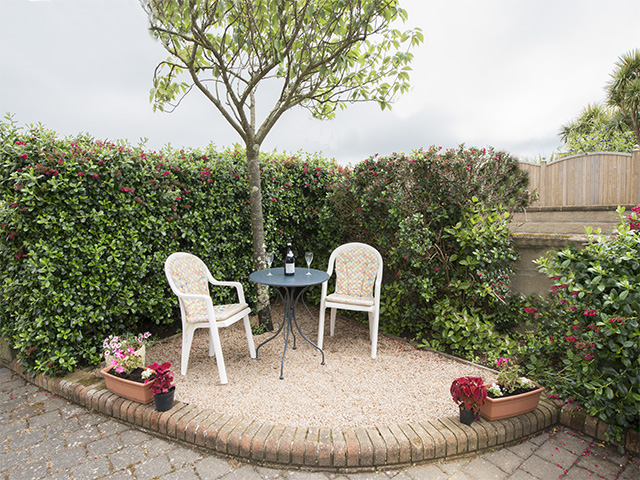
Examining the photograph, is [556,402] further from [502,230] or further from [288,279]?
[288,279]

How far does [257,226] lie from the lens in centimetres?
394

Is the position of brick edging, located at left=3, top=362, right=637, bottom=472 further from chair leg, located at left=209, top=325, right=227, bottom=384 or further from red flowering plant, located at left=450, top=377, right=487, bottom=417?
chair leg, located at left=209, top=325, right=227, bottom=384

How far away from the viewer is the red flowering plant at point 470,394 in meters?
2.21

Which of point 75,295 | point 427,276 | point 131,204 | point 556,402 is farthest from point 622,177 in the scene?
point 75,295

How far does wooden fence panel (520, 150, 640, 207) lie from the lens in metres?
7.23

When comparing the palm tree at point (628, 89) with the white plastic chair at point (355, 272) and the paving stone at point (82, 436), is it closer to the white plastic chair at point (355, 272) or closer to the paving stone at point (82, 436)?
the white plastic chair at point (355, 272)

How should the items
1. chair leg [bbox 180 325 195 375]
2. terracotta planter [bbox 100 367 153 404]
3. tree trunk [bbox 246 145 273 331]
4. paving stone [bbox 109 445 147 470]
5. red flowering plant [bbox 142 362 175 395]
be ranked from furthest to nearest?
tree trunk [bbox 246 145 273 331] → chair leg [bbox 180 325 195 375] → terracotta planter [bbox 100 367 153 404] → red flowering plant [bbox 142 362 175 395] → paving stone [bbox 109 445 147 470]

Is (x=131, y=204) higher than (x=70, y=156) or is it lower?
lower

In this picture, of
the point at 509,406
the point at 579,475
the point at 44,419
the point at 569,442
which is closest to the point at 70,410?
the point at 44,419

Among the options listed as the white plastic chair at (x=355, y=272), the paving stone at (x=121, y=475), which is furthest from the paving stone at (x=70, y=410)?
the white plastic chair at (x=355, y=272)

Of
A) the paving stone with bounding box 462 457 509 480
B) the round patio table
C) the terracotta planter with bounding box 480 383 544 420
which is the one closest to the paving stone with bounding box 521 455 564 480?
the paving stone with bounding box 462 457 509 480

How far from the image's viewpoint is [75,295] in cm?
301

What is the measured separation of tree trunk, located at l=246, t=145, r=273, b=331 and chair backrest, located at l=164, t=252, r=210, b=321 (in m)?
0.70

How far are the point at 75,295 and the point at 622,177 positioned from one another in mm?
9628
